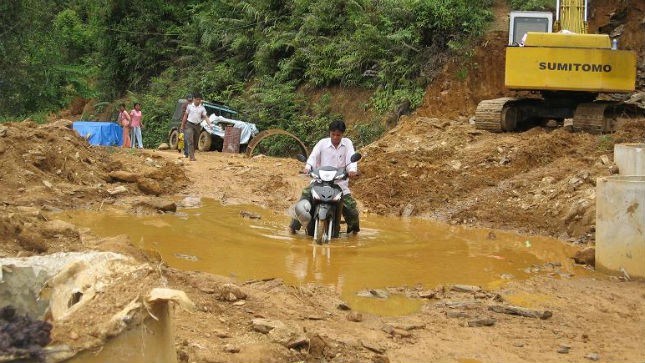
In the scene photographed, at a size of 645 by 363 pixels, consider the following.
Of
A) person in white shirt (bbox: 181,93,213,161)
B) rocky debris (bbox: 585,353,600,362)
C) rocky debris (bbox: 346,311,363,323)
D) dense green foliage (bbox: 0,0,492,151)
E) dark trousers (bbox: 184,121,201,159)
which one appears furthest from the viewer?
dense green foliage (bbox: 0,0,492,151)

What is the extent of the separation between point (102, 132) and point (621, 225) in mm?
22960

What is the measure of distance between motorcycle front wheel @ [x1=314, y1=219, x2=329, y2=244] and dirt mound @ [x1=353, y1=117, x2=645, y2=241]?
3370 mm

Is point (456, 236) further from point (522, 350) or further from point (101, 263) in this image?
point (101, 263)

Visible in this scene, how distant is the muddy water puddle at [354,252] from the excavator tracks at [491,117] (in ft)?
16.8

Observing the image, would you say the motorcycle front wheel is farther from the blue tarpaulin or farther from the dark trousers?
the blue tarpaulin

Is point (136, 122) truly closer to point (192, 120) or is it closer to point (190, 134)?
point (190, 134)

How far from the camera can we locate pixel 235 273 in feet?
28.1

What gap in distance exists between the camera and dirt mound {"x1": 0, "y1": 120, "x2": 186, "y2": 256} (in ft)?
43.1

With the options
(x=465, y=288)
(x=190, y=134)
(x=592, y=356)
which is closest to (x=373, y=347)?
(x=592, y=356)

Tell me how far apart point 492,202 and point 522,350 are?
310 inches

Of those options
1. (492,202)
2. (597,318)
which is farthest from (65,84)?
(597,318)

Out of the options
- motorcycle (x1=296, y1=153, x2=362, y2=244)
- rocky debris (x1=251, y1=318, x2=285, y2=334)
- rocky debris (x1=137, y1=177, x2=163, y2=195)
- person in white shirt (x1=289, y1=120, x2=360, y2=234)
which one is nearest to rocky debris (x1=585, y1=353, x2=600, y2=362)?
rocky debris (x1=251, y1=318, x2=285, y2=334)

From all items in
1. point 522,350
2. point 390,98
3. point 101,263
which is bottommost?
point 522,350

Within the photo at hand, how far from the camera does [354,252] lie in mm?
10266
